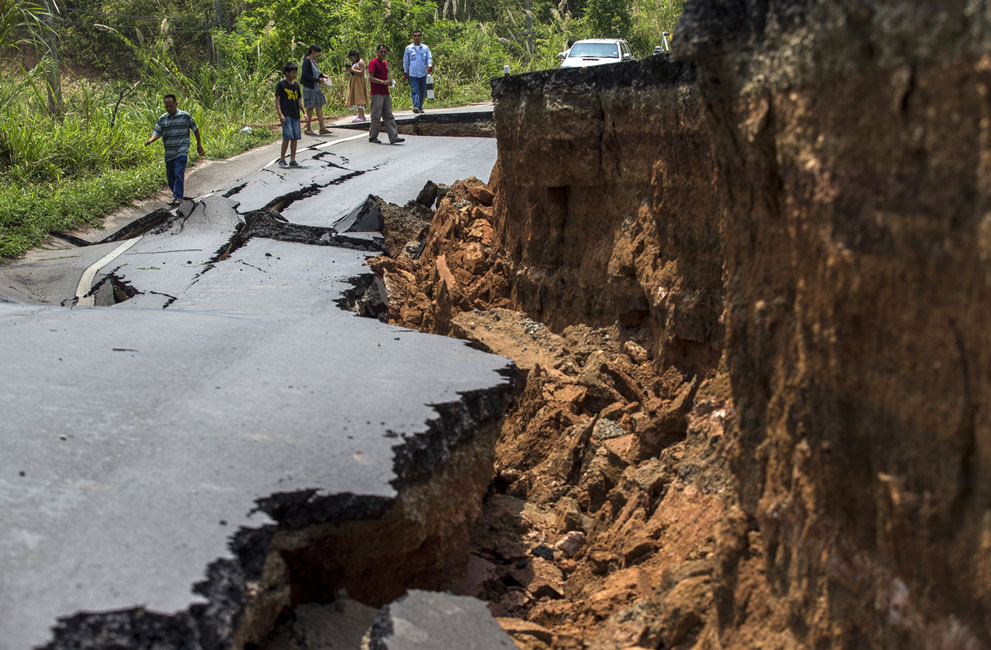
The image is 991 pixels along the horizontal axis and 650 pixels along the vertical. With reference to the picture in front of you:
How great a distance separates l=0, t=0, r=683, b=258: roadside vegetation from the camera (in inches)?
494

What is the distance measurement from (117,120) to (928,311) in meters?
16.0

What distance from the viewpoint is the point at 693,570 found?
3.55 meters

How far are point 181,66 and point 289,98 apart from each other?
57.1ft

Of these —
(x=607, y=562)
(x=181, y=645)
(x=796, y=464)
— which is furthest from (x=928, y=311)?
(x=607, y=562)

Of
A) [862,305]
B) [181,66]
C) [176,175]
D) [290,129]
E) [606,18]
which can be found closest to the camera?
[862,305]

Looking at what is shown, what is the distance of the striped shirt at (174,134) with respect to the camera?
1209 cm

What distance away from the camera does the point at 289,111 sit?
45.3 ft

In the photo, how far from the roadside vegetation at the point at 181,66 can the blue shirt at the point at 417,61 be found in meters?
2.19

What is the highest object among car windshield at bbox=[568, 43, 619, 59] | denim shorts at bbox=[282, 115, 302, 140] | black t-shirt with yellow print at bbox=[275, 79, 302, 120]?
car windshield at bbox=[568, 43, 619, 59]

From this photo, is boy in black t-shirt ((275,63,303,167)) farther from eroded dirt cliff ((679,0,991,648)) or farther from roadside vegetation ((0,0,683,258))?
eroded dirt cliff ((679,0,991,648))

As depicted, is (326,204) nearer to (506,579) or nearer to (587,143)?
(587,143)

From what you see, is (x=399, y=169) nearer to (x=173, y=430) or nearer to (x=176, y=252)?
(x=176, y=252)

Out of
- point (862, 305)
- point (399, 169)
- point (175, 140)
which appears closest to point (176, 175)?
point (175, 140)

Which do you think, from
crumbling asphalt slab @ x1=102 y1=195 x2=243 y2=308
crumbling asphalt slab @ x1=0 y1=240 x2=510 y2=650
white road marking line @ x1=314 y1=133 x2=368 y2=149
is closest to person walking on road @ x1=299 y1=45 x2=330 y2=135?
white road marking line @ x1=314 y1=133 x2=368 y2=149
